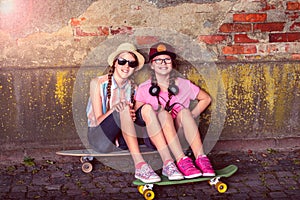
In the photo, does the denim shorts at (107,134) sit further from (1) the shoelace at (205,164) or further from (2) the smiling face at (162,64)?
(1) the shoelace at (205,164)

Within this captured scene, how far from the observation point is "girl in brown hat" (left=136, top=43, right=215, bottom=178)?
431cm

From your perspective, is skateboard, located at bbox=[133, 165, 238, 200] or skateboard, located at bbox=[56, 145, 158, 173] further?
skateboard, located at bbox=[56, 145, 158, 173]

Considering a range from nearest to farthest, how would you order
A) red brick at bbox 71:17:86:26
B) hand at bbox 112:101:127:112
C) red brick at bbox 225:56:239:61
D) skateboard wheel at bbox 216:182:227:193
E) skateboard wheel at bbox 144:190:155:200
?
skateboard wheel at bbox 144:190:155:200
skateboard wheel at bbox 216:182:227:193
hand at bbox 112:101:127:112
red brick at bbox 71:17:86:26
red brick at bbox 225:56:239:61

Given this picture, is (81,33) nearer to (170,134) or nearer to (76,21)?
(76,21)

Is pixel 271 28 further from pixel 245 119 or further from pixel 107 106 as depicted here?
pixel 107 106

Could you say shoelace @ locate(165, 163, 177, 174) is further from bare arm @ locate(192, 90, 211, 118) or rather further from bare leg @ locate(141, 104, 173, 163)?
bare arm @ locate(192, 90, 211, 118)

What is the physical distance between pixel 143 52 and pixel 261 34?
3.81ft

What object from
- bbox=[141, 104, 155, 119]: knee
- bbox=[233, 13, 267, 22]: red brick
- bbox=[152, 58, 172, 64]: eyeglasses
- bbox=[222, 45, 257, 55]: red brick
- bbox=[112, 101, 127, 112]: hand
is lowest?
bbox=[141, 104, 155, 119]: knee

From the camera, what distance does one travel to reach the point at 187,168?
164 inches

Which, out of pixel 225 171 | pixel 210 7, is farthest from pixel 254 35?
pixel 225 171

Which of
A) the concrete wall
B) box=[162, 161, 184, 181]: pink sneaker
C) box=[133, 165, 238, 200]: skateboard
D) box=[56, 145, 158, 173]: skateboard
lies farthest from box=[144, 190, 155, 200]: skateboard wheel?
the concrete wall

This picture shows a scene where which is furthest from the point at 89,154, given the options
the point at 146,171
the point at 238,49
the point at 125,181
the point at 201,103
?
the point at 238,49

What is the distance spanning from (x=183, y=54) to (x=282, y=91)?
1074 mm

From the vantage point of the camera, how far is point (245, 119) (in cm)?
491
